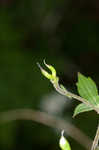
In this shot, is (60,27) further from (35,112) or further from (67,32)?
(35,112)

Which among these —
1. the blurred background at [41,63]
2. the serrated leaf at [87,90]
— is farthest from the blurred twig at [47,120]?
the serrated leaf at [87,90]

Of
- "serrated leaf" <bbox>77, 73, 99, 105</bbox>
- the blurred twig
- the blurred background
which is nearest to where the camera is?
"serrated leaf" <bbox>77, 73, 99, 105</bbox>

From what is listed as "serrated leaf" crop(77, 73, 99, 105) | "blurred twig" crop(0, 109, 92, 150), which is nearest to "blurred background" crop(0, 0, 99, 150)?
"blurred twig" crop(0, 109, 92, 150)

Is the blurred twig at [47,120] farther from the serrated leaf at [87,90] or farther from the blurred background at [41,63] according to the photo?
the serrated leaf at [87,90]

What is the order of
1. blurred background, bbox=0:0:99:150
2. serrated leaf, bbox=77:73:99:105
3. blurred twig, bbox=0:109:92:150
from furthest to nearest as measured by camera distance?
blurred background, bbox=0:0:99:150, blurred twig, bbox=0:109:92:150, serrated leaf, bbox=77:73:99:105

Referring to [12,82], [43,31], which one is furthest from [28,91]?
[43,31]

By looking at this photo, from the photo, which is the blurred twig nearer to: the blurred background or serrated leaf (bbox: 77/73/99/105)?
the blurred background
